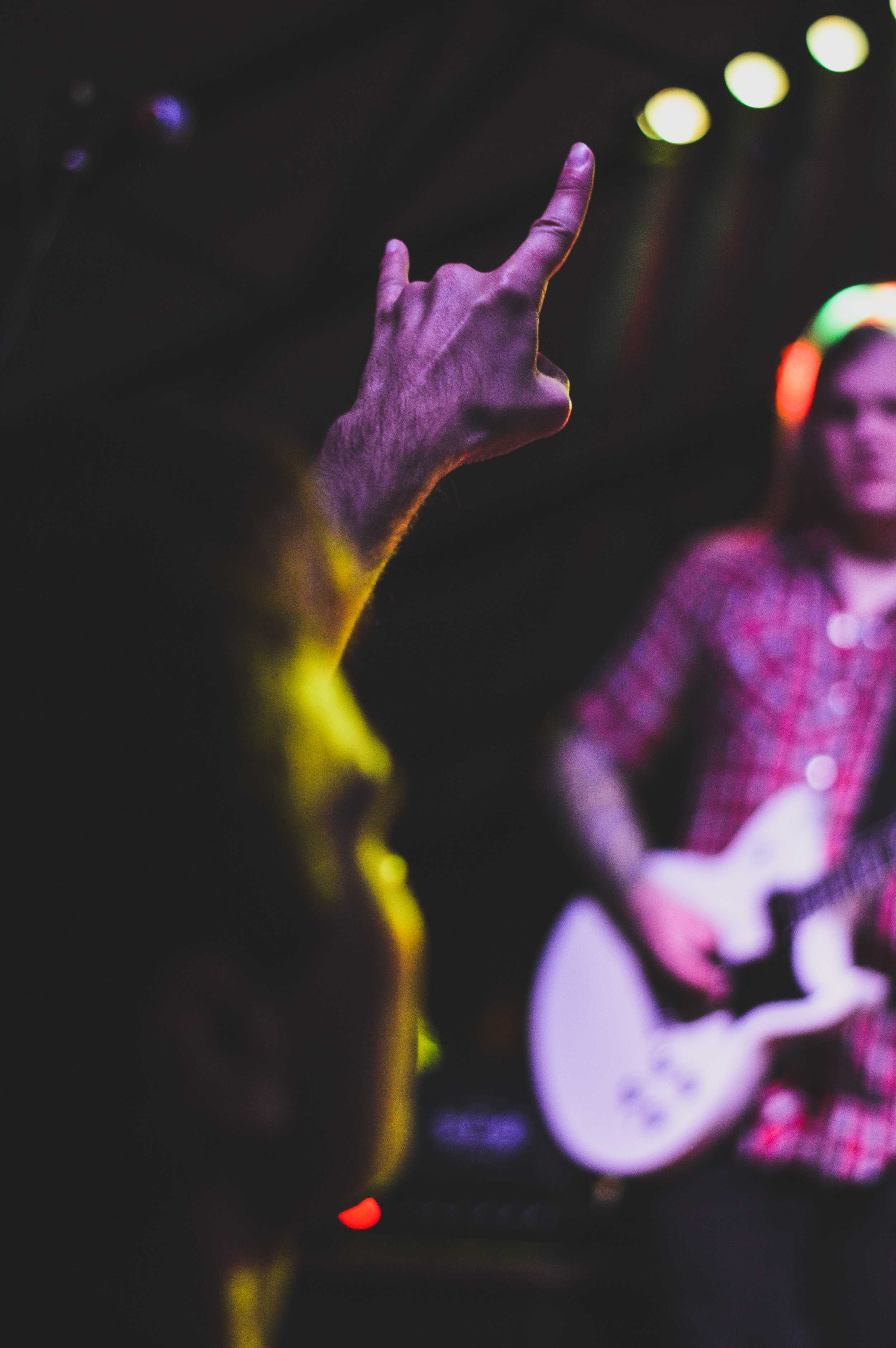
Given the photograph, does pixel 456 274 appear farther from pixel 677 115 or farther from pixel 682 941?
pixel 677 115

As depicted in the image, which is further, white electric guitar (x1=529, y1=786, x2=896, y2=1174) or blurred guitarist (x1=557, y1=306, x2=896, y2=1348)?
white electric guitar (x1=529, y1=786, x2=896, y2=1174)

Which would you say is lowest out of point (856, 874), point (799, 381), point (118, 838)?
point (856, 874)

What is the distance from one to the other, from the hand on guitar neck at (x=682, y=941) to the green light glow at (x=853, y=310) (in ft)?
3.05

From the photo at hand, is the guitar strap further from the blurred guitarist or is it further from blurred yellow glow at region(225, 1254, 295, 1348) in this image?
blurred yellow glow at region(225, 1254, 295, 1348)

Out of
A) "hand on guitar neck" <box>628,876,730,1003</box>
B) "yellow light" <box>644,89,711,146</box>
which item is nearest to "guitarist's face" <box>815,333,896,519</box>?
"hand on guitar neck" <box>628,876,730,1003</box>

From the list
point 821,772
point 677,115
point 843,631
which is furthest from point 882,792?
point 677,115

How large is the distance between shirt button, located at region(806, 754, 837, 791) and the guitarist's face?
38 centimetres

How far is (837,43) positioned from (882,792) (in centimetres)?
224

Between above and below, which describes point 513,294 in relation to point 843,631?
above

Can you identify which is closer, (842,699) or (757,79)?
(842,699)

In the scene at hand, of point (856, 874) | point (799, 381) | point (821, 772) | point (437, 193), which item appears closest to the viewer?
point (856, 874)

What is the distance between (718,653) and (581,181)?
1.27m

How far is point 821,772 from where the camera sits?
71.4 inches

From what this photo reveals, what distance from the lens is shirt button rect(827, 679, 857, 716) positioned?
1836mm
